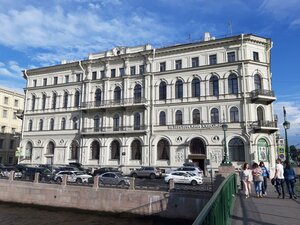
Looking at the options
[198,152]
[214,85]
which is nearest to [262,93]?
[214,85]

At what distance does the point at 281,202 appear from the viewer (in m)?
12.9

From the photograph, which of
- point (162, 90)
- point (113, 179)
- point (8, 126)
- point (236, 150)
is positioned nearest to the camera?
point (113, 179)

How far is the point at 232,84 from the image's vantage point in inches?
1433

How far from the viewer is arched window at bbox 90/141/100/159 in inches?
1673

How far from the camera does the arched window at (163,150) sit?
125 ft

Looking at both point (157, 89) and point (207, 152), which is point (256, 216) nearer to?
point (207, 152)

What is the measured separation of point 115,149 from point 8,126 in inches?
1235

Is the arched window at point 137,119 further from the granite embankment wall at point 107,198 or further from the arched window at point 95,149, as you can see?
the granite embankment wall at point 107,198

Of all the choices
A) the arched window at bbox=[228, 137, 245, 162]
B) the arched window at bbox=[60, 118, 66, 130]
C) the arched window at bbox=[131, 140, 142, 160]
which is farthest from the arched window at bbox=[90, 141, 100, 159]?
the arched window at bbox=[228, 137, 245, 162]

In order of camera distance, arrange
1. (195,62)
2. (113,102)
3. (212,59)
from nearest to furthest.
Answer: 1. (212,59)
2. (195,62)
3. (113,102)

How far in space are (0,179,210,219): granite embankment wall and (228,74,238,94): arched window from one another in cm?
1998

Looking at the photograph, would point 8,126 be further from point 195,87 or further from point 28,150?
point 195,87

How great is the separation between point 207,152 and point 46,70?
104ft

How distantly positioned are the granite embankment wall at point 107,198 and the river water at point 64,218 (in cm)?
44
